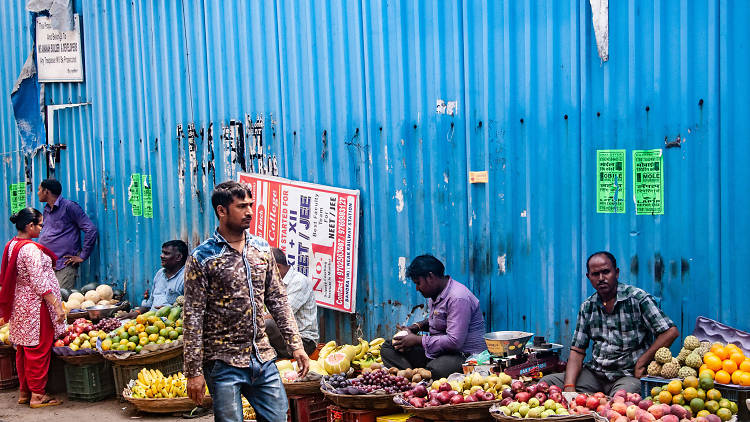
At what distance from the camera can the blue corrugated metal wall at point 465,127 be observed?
16.3 ft

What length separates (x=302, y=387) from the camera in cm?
594

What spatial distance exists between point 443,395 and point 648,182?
1.97 m

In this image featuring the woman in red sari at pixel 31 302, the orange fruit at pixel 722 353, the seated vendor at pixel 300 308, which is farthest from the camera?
the woman in red sari at pixel 31 302

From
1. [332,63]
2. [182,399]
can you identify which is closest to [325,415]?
[182,399]

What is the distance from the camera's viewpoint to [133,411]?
7.01m

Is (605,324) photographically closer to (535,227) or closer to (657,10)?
(535,227)

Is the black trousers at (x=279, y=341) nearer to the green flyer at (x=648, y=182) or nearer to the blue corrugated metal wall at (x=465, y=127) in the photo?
the blue corrugated metal wall at (x=465, y=127)

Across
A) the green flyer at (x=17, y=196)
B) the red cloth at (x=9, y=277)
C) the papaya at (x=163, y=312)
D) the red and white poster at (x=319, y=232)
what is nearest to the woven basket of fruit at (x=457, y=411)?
the red and white poster at (x=319, y=232)

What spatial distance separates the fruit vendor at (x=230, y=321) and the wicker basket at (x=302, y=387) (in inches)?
67.2

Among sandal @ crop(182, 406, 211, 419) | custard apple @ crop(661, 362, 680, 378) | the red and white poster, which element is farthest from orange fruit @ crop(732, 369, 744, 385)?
sandal @ crop(182, 406, 211, 419)

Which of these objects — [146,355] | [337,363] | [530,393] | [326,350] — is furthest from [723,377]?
[146,355]

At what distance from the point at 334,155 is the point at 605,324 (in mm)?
3089

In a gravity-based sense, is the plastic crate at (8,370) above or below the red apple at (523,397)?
below

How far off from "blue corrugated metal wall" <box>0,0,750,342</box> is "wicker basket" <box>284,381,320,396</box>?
1176mm
